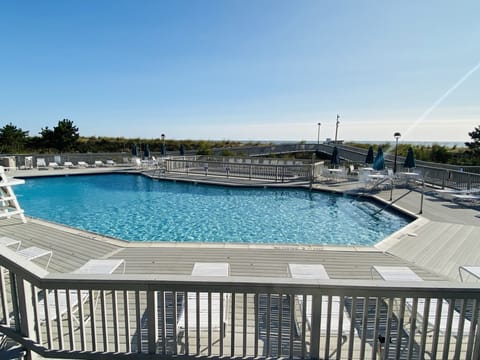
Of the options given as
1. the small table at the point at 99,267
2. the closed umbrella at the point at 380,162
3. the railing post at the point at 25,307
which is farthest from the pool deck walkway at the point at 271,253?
the closed umbrella at the point at 380,162

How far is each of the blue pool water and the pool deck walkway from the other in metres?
1.10

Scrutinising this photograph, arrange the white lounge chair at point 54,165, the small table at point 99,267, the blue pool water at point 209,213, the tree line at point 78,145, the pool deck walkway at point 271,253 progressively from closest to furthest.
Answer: the small table at point 99,267, the pool deck walkway at point 271,253, the blue pool water at point 209,213, the white lounge chair at point 54,165, the tree line at point 78,145

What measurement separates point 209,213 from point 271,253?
395 centimetres

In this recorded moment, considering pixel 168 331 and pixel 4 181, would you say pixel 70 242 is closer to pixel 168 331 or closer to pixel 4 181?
pixel 4 181

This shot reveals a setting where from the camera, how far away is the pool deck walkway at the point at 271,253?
3.87m

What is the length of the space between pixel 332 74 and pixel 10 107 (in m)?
25.3

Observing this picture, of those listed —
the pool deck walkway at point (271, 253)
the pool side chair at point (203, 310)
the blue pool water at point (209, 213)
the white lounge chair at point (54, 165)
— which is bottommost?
the blue pool water at point (209, 213)

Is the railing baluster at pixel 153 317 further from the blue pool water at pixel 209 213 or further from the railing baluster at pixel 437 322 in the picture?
the blue pool water at pixel 209 213

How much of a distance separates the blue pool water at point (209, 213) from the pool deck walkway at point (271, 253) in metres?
1.10

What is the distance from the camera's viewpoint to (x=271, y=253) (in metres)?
4.47

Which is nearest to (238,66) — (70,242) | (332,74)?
(332,74)

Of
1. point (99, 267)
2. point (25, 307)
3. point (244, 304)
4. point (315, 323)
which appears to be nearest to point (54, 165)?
point (99, 267)

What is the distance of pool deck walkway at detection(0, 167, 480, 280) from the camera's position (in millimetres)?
3873

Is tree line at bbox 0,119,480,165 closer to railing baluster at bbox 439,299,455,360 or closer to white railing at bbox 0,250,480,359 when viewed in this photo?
white railing at bbox 0,250,480,359
